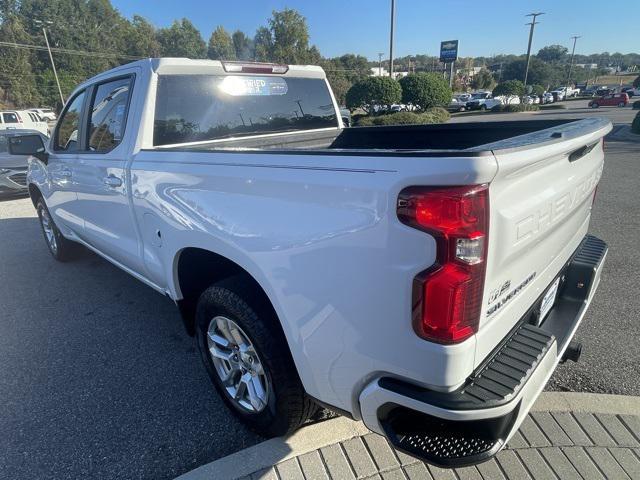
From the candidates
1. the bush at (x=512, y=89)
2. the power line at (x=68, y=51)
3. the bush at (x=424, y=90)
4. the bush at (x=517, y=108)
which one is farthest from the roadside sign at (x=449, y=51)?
the power line at (x=68, y=51)

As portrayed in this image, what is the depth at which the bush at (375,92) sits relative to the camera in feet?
94.1

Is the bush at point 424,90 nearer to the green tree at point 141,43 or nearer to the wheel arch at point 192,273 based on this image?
the wheel arch at point 192,273

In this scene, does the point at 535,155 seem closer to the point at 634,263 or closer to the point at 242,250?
the point at 242,250

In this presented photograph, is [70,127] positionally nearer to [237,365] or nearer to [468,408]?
[237,365]

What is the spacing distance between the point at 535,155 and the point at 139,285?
4.05 m

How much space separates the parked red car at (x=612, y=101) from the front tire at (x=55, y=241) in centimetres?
4717

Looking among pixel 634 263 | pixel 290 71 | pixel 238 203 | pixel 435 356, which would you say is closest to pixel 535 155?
pixel 435 356

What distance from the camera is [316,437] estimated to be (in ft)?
7.27

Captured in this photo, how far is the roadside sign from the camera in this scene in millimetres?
54312

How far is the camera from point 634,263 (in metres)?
4.28

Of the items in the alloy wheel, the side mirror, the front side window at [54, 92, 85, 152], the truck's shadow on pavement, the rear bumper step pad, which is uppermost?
the front side window at [54, 92, 85, 152]

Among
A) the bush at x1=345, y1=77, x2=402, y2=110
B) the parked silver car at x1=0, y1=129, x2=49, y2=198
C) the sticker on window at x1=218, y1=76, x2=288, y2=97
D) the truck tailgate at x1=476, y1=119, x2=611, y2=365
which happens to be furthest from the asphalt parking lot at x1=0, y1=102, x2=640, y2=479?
the bush at x1=345, y1=77, x2=402, y2=110

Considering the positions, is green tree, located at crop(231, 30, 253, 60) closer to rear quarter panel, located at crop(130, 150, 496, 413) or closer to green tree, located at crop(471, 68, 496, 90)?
green tree, located at crop(471, 68, 496, 90)

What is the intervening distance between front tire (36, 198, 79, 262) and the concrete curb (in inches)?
155
